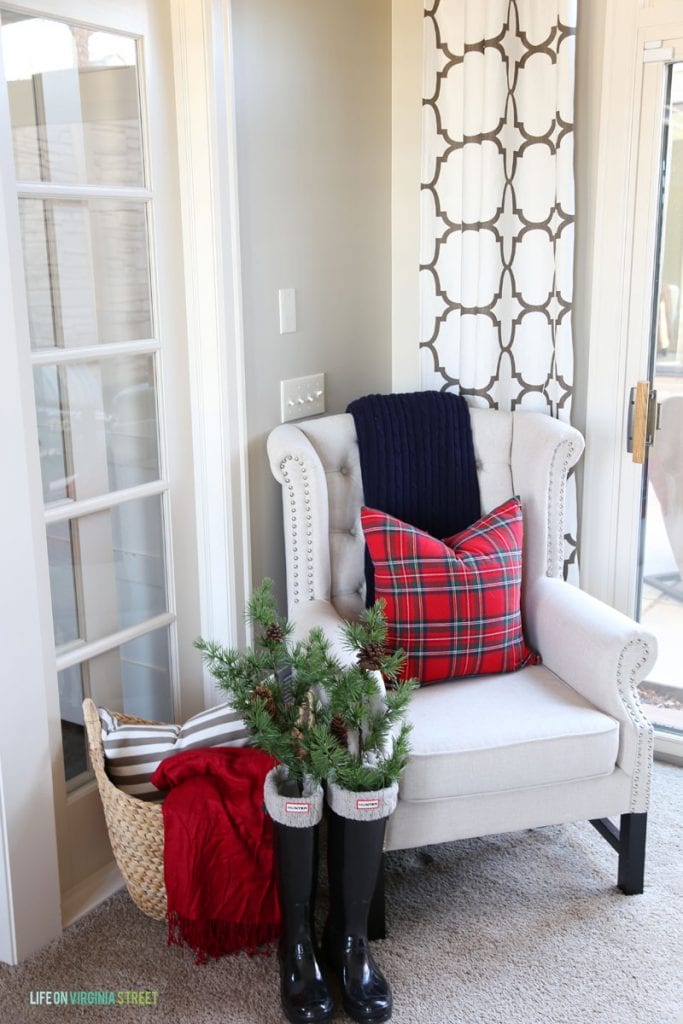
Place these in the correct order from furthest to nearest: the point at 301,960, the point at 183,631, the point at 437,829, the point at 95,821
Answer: the point at 183,631
the point at 95,821
the point at 437,829
the point at 301,960

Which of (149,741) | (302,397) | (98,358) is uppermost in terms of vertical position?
(98,358)

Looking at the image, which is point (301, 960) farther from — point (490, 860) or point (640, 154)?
point (640, 154)

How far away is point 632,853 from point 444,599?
706 mm

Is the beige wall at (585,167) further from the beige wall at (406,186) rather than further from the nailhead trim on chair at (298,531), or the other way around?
the nailhead trim on chair at (298,531)

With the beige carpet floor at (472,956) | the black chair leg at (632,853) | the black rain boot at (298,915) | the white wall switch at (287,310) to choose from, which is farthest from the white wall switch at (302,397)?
the black chair leg at (632,853)

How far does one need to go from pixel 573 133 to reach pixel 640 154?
182 mm

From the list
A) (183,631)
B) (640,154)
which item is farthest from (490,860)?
(640,154)

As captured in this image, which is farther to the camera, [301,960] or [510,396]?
[510,396]

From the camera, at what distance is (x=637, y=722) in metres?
2.23

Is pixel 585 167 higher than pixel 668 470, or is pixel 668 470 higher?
pixel 585 167

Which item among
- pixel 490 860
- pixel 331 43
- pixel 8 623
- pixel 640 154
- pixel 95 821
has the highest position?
pixel 331 43

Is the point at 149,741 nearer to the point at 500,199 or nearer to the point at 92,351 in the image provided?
the point at 92,351

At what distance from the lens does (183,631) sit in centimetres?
256

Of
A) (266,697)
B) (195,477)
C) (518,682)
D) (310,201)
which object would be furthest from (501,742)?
(310,201)
